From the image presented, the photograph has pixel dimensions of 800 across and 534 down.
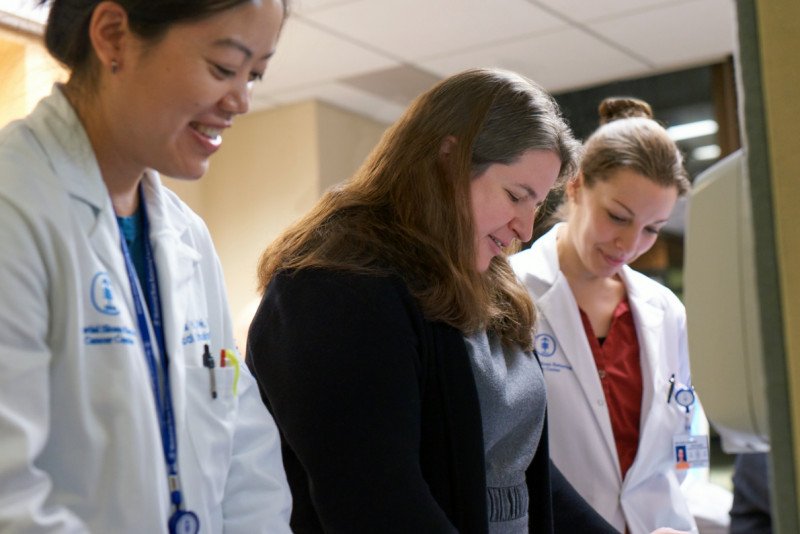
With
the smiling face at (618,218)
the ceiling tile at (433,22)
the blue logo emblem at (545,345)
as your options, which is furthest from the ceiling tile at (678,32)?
the blue logo emblem at (545,345)

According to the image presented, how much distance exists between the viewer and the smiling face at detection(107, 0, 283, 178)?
3.53 ft

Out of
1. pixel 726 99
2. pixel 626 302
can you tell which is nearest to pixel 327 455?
pixel 626 302

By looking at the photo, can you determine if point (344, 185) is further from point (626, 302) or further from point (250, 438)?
point (626, 302)

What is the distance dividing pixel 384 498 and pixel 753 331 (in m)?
0.53

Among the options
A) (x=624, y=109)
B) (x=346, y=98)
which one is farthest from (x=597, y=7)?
(x=346, y=98)

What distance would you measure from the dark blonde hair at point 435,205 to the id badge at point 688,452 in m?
0.70

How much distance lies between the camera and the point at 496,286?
1.68 m

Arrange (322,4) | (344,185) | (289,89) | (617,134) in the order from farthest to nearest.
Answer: (289,89) → (322,4) → (617,134) → (344,185)

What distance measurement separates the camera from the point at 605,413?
6.95 ft

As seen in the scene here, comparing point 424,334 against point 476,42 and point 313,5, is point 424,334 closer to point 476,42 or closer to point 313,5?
point 313,5

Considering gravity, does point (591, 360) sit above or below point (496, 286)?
below

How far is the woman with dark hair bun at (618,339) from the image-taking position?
6.91 ft

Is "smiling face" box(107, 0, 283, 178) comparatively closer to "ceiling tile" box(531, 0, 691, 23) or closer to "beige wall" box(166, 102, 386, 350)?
"ceiling tile" box(531, 0, 691, 23)

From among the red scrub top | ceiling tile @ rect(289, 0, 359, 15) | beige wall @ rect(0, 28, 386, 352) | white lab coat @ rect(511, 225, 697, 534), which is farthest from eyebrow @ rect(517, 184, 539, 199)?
beige wall @ rect(0, 28, 386, 352)
